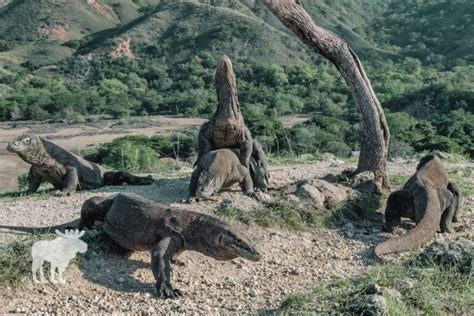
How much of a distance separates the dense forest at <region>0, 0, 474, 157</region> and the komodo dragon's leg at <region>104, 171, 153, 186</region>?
20.1 metres

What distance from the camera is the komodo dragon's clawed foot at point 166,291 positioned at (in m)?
5.14

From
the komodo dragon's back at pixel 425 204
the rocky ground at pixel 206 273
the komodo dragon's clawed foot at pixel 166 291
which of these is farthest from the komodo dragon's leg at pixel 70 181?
the komodo dragon's back at pixel 425 204

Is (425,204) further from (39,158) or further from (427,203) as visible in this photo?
(39,158)

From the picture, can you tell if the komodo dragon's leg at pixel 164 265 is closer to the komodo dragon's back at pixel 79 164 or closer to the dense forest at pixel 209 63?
the komodo dragon's back at pixel 79 164

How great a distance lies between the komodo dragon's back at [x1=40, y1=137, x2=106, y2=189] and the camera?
966cm

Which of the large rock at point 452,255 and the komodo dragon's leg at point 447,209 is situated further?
the komodo dragon's leg at point 447,209

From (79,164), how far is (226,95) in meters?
2.76

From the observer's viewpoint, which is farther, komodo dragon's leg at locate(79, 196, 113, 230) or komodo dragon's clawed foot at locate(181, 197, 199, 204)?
komodo dragon's clawed foot at locate(181, 197, 199, 204)

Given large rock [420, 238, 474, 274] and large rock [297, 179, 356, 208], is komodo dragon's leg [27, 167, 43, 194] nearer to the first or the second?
large rock [297, 179, 356, 208]

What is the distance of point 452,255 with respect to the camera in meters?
5.86

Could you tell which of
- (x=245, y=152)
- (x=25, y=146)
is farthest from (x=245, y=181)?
(x=25, y=146)

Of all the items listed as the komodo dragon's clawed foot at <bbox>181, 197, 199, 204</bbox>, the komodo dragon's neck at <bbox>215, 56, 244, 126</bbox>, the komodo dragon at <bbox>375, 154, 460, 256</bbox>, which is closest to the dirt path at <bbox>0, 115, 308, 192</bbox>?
the komodo dragon's neck at <bbox>215, 56, 244, 126</bbox>

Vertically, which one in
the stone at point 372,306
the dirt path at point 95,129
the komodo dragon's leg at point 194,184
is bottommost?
the dirt path at point 95,129

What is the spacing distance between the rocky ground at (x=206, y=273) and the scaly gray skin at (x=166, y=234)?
222 millimetres
